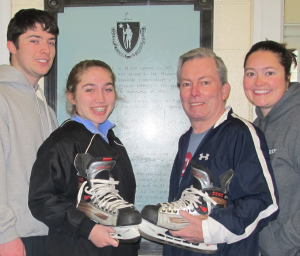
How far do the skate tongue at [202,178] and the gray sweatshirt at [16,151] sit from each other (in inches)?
33.1

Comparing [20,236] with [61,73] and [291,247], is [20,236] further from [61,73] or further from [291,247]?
[291,247]

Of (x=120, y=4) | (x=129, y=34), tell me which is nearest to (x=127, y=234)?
(x=129, y=34)

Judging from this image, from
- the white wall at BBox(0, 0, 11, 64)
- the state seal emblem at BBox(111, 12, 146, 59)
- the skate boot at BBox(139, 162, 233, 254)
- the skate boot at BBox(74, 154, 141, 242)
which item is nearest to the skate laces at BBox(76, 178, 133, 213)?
the skate boot at BBox(74, 154, 141, 242)

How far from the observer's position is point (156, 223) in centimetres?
118

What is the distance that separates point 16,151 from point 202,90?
99 cm

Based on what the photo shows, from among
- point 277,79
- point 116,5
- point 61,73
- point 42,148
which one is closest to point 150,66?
point 116,5

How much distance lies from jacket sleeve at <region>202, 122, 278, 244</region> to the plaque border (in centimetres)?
95

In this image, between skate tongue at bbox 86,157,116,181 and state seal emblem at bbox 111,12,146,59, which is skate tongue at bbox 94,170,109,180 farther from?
state seal emblem at bbox 111,12,146,59

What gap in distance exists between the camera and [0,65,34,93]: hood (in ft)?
5.29

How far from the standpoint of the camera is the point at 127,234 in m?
1.18

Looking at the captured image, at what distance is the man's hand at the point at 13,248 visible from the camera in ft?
4.41

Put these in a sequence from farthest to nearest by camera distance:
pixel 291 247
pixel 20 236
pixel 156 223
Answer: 1. pixel 20 236
2. pixel 291 247
3. pixel 156 223

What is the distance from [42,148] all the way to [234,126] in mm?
901

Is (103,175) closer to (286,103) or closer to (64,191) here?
(64,191)
